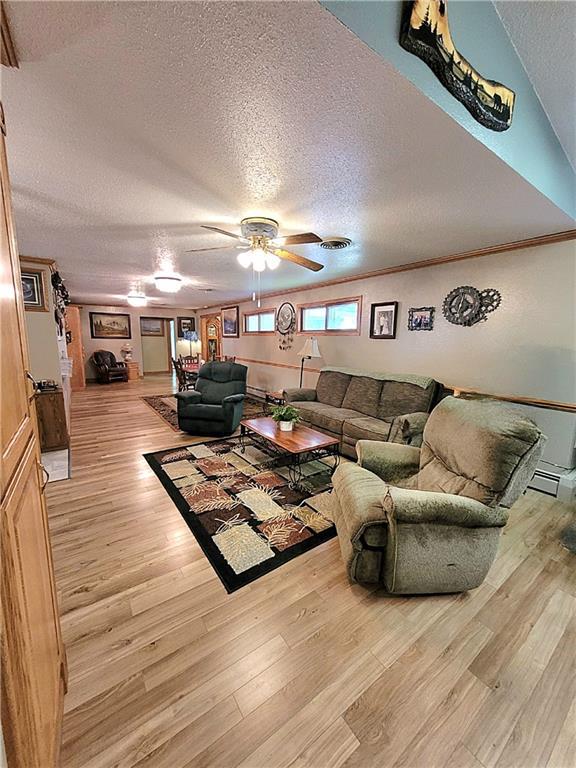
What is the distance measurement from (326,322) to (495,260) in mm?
2539

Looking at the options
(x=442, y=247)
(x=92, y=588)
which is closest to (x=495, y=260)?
(x=442, y=247)

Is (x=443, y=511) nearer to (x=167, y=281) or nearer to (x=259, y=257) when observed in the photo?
(x=259, y=257)

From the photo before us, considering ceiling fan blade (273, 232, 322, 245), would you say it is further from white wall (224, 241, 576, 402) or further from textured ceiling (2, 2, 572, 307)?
white wall (224, 241, 576, 402)

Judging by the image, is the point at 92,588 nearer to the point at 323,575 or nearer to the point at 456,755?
the point at 323,575

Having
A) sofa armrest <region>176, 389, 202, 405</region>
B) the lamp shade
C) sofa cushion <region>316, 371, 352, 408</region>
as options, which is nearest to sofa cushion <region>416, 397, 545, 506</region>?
sofa cushion <region>316, 371, 352, 408</region>

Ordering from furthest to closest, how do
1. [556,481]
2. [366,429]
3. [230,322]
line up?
[230,322], [366,429], [556,481]

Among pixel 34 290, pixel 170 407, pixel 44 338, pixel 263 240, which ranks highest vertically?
pixel 263 240

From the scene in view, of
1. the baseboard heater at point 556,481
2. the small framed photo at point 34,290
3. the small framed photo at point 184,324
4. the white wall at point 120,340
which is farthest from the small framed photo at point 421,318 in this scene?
the small framed photo at point 184,324

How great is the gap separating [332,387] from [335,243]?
2.14m

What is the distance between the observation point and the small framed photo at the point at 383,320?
4.01 meters

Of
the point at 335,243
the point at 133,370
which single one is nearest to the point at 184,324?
the point at 133,370

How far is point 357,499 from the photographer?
68.9 inches

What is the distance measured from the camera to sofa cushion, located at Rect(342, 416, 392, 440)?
3.26 m

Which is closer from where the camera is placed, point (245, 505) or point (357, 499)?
point (357, 499)
